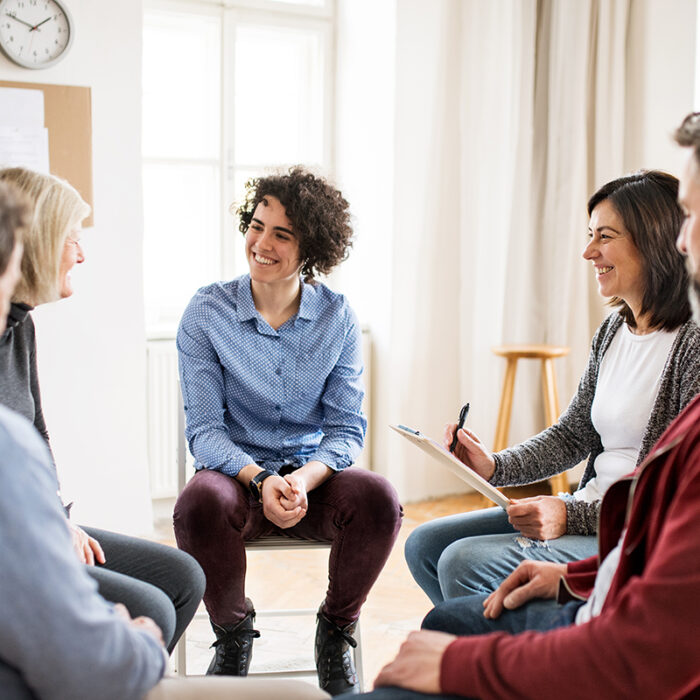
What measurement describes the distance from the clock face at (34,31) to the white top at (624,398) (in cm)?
218

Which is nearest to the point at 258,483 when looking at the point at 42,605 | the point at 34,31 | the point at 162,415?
the point at 42,605

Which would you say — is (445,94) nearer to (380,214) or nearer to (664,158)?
(380,214)

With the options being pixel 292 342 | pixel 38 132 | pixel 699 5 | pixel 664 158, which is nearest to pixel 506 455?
pixel 292 342

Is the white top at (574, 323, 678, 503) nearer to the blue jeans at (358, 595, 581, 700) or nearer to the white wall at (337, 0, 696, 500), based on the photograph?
the blue jeans at (358, 595, 581, 700)

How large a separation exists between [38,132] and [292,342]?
1391mm

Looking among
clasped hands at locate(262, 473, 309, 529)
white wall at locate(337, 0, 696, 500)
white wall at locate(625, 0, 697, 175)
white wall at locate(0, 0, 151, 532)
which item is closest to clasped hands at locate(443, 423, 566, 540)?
clasped hands at locate(262, 473, 309, 529)

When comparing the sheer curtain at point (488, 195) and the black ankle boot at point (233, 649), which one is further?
the sheer curtain at point (488, 195)

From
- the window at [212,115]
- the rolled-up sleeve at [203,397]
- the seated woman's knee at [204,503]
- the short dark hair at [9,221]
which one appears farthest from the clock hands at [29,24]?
the short dark hair at [9,221]

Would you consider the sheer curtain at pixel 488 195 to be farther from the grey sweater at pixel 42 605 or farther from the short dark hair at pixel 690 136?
the grey sweater at pixel 42 605

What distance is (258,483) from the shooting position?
1999 mm

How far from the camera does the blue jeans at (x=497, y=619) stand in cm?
123

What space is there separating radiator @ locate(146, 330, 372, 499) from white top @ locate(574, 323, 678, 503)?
6.77 ft

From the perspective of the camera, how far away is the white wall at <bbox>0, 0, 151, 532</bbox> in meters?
3.06

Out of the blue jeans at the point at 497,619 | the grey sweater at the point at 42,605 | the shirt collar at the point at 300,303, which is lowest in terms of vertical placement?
the blue jeans at the point at 497,619
